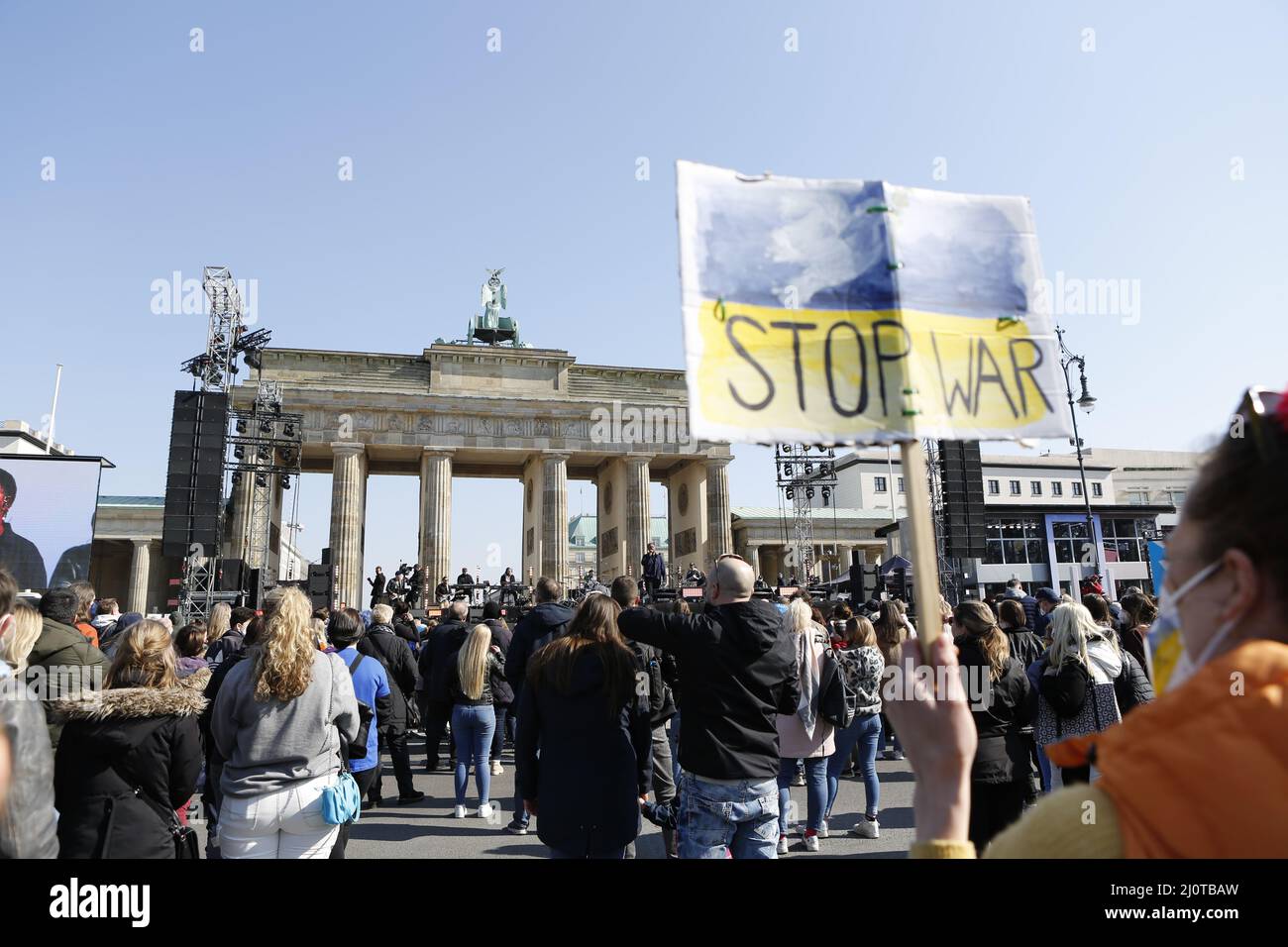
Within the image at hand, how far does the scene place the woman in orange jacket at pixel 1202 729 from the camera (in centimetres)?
105

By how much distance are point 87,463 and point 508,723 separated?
2380cm

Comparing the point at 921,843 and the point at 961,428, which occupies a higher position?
the point at 961,428

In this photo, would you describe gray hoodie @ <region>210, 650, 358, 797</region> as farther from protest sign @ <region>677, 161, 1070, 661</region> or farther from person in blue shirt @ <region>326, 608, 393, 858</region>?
protest sign @ <region>677, 161, 1070, 661</region>

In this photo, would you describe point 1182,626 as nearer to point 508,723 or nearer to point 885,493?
point 508,723

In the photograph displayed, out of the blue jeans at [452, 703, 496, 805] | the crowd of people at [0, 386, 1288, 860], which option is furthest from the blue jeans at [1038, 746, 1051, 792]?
the blue jeans at [452, 703, 496, 805]

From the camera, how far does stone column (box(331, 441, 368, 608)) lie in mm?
40156

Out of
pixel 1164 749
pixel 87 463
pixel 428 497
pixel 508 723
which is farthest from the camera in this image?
pixel 428 497

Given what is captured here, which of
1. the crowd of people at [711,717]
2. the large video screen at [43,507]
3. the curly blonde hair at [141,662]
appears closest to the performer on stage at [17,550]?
the large video screen at [43,507]

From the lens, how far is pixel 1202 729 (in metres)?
1.08

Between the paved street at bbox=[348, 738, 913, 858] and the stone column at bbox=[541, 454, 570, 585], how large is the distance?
32.8 m

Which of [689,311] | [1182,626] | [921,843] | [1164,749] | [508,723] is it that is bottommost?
[508,723]

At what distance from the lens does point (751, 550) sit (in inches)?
2311
